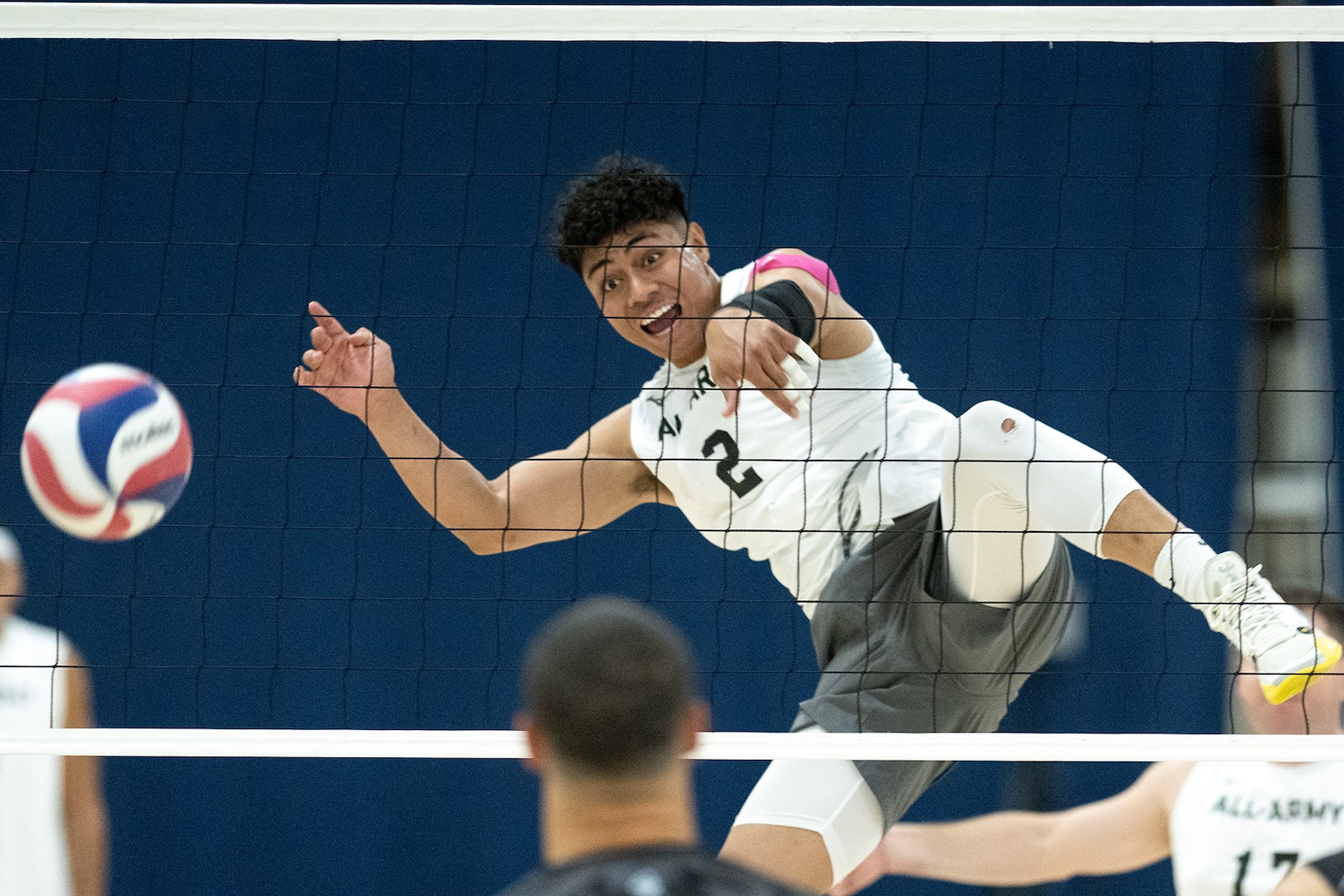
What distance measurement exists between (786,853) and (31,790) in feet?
7.73

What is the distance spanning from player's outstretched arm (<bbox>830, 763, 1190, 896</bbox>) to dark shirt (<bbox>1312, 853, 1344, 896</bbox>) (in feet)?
1.63

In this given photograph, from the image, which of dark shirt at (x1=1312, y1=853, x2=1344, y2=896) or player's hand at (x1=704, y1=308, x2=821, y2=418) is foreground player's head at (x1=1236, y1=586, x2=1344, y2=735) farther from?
player's hand at (x1=704, y1=308, x2=821, y2=418)

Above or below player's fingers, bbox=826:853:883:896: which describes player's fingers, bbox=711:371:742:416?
above

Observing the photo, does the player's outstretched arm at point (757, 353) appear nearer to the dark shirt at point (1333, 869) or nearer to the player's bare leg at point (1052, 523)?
the player's bare leg at point (1052, 523)

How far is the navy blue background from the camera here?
5.06m

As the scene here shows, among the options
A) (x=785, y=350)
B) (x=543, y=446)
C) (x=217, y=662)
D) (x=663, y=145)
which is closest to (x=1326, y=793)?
(x=785, y=350)

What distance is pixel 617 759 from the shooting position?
3.79 ft

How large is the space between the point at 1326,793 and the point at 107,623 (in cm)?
404

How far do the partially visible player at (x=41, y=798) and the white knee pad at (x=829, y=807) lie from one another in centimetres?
201

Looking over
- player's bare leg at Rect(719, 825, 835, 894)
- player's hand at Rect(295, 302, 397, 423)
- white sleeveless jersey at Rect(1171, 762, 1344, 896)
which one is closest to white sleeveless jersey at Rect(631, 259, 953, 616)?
player's bare leg at Rect(719, 825, 835, 894)

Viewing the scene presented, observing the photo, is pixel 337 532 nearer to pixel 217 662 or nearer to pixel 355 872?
pixel 217 662

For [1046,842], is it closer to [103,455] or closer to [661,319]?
[661,319]

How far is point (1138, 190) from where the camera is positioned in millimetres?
5113

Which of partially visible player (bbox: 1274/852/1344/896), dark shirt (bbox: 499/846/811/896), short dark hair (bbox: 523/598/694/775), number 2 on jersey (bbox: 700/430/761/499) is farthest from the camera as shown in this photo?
partially visible player (bbox: 1274/852/1344/896)
